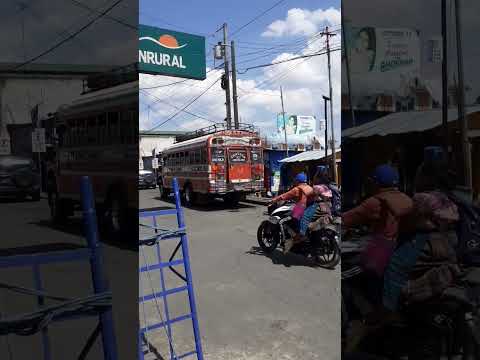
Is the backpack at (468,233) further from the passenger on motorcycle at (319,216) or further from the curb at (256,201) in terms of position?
the curb at (256,201)

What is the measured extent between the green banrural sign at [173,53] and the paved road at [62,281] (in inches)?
269

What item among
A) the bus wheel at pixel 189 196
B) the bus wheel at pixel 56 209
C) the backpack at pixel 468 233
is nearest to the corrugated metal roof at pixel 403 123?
the backpack at pixel 468 233

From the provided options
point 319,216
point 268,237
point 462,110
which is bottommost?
point 268,237

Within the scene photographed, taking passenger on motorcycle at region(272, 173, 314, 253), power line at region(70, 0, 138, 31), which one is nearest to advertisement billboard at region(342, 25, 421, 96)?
power line at region(70, 0, 138, 31)

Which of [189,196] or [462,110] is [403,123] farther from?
[189,196]

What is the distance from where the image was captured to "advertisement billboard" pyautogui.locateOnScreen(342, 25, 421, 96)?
159 cm

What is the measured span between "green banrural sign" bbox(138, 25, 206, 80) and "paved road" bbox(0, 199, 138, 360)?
6836mm

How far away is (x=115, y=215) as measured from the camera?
52.8 inches

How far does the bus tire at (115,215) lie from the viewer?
1.33 metres

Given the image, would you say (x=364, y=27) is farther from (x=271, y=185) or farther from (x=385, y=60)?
(x=271, y=185)

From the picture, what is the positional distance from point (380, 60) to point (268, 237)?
498cm

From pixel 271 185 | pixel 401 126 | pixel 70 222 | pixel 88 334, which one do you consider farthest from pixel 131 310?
pixel 271 185

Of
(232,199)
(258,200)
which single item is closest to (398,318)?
(232,199)

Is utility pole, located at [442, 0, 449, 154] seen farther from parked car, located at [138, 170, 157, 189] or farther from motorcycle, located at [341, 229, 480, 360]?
parked car, located at [138, 170, 157, 189]
